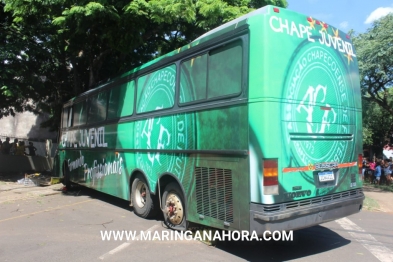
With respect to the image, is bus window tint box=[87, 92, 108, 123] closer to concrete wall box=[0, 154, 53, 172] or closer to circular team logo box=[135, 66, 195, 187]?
circular team logo box=[135, 66, 195, 187]

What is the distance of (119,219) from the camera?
759 centimetres

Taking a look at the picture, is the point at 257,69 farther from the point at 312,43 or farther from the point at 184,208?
the point at 184,208

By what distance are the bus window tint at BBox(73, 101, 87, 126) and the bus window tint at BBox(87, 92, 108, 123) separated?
518 mm

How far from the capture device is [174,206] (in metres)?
6.20

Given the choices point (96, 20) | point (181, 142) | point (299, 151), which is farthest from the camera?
point (96, 20)

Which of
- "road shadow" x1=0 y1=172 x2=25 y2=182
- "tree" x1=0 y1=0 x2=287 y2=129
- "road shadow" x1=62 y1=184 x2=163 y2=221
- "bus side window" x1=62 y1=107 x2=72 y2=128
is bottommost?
"road shadow" x1=62 y1=184 x2=163 y2=221

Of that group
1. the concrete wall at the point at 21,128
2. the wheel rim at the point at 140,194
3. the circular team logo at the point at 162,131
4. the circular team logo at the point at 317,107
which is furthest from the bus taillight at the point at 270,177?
the concrete wall at the point at 21,128

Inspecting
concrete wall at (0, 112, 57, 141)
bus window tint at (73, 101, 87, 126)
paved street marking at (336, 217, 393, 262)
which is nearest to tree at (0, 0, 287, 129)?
bus window tint at (73, 101, 87, 126)

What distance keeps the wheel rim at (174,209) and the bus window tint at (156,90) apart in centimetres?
165

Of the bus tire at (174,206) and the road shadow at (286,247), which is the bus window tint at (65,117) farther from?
the road shadow at (286,247)

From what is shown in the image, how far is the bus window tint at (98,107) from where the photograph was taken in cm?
922

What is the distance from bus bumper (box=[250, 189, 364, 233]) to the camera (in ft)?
14.6

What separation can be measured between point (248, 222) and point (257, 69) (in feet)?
6.57

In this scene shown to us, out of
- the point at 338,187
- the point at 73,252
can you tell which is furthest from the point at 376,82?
the point at 73,252
